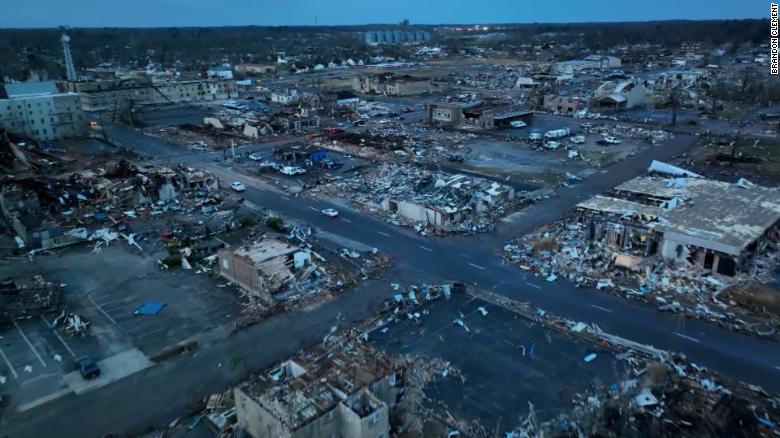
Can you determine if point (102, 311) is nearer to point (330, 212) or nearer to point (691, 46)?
point (330, 212)

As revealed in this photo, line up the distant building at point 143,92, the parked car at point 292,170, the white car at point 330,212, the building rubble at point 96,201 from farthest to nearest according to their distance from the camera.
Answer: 1. the distant building at point 143,92
2. the parked car at point 292,170
3. the white car at point 330,212
4. the building rubble at point 96,201

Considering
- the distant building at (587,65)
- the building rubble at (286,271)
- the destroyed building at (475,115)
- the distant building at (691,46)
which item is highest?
the distant building at (691,46)

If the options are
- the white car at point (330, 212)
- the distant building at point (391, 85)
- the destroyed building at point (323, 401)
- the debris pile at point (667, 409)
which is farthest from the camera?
the distant building at point (391, 85)

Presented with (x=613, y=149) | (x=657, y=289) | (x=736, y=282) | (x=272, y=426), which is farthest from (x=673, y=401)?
(x=613, y=149)

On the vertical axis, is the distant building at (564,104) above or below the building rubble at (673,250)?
above

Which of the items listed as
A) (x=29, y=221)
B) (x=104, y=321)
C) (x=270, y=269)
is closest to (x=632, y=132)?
(x=270, y=269)

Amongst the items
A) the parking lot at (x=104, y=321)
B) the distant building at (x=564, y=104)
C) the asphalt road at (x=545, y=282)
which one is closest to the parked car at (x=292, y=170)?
the asphalt road at (x=545, y=282)

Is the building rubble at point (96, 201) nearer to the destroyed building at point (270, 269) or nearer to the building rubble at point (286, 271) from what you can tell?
the destroyed building at point (270, 269)

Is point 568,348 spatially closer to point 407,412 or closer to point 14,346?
point 407,412
